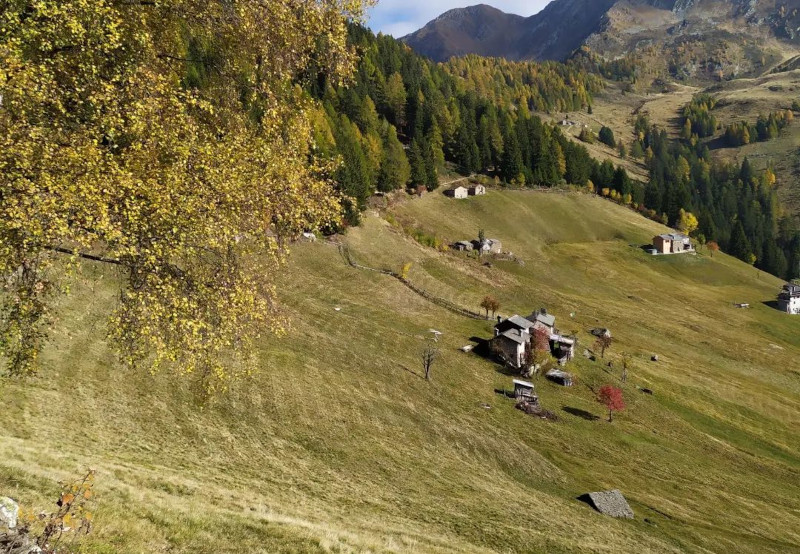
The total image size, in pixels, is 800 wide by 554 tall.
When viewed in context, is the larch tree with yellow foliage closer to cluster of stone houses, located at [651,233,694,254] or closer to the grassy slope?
cluster of stone houses, located at [651,233,694,254]

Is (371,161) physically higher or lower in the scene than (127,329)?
higher

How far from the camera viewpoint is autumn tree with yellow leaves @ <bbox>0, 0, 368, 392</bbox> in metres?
9.80

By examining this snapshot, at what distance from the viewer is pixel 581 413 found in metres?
56.4

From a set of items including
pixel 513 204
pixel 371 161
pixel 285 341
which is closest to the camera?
pixel 285 341

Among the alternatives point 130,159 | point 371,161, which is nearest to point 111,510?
point 130,159

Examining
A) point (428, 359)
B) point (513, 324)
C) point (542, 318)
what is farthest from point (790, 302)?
point (428, 359)

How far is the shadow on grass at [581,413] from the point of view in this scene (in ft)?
182

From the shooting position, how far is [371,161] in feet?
422

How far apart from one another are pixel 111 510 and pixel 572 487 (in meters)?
34.9

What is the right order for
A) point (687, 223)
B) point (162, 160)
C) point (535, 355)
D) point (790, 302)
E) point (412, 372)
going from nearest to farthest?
1. point (162, 160)
2. point (412, 372)
3. point (535, 355)
4. point (790, 302)
5. point (687, 223)

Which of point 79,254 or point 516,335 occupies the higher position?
point 79,254

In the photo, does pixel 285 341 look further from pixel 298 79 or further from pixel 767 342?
pixel 767 342

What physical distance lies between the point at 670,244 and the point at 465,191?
2413 inches

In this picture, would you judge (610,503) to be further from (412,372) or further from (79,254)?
(79,254)
